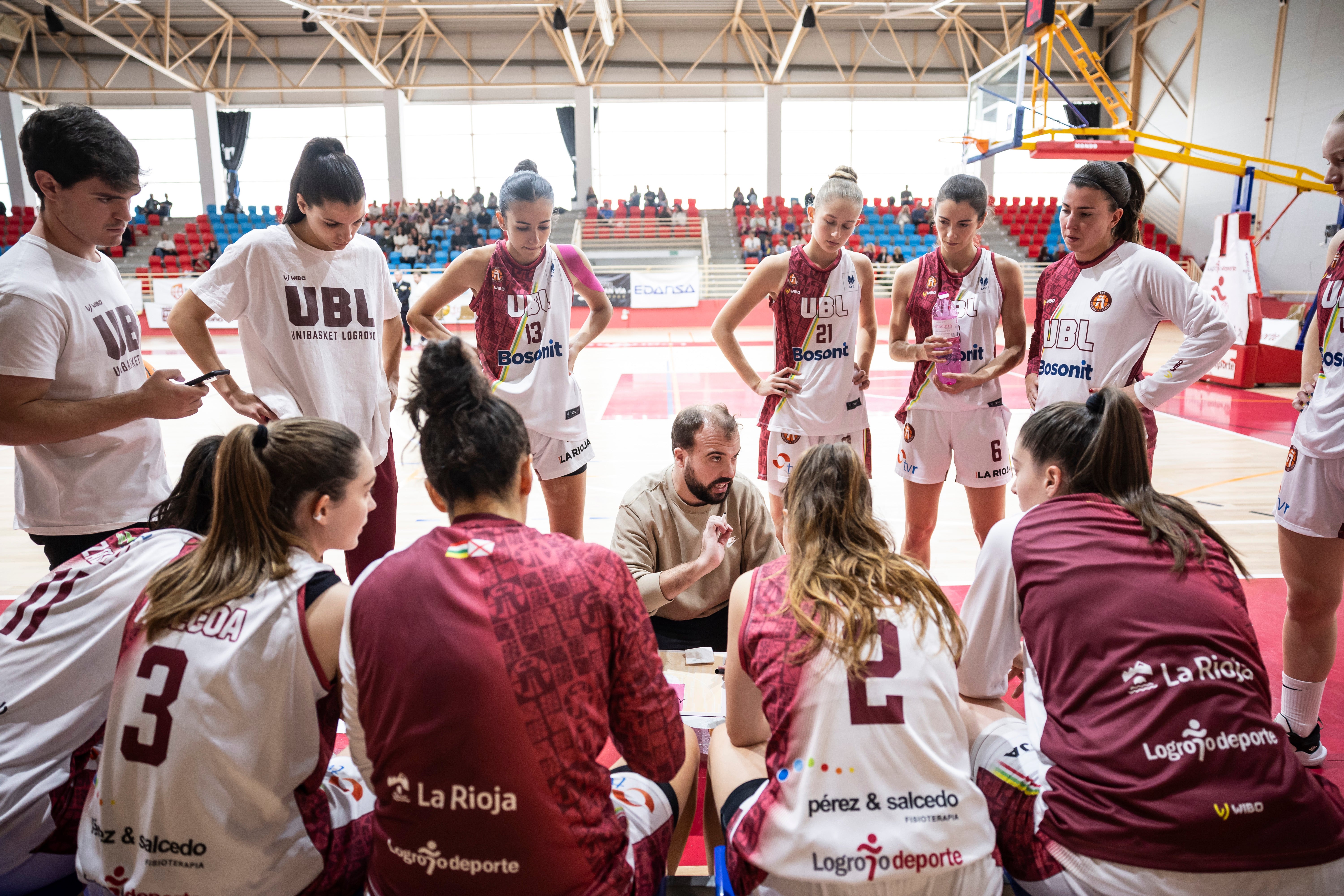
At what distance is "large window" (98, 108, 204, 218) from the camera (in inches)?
937

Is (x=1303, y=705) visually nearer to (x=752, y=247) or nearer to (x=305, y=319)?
(x=305, y=319)

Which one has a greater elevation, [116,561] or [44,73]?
[44,73]

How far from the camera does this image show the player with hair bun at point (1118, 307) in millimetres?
2975

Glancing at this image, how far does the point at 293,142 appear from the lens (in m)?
24.0

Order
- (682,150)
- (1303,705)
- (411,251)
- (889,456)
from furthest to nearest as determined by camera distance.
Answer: (682,150)
(411,251)
(889,456)
(1303,705)

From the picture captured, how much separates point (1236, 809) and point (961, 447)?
226 cm

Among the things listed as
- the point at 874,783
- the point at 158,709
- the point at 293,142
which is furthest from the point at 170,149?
the point at 874,783

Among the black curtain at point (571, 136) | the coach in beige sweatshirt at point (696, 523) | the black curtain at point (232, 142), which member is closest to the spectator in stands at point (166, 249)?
the black curtain at point (232, 142)

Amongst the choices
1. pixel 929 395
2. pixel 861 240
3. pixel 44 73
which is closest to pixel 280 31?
pixel 44 73

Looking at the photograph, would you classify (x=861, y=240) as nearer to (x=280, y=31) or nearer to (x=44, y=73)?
(x=280, y=31)

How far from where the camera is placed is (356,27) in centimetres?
2108

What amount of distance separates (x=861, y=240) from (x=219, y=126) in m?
18.9

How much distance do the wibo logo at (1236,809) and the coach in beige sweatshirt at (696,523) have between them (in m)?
1.57

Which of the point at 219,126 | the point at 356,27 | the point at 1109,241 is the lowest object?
the point at 1109,241
